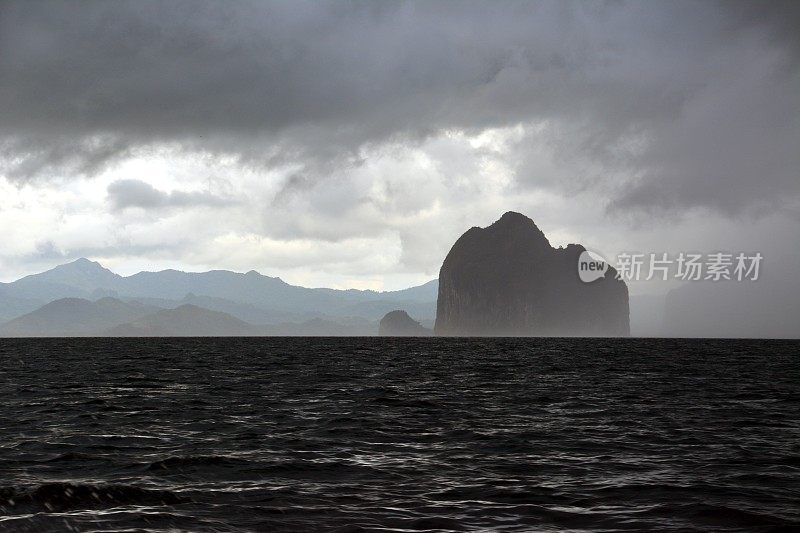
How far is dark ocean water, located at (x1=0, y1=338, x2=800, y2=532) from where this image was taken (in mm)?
11984

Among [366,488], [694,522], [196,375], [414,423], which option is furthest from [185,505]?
[196,375]

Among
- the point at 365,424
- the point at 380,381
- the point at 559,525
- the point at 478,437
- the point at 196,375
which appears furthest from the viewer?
the point at 196,375

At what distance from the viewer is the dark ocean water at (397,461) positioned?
12.0 meters

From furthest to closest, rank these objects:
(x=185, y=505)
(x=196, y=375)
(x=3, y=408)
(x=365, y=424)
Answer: (x=196, y=375)
(x=3, y=408)
(x=365, y=424)
(x=185, y=505)

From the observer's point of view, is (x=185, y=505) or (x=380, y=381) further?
(x=380, y=381)

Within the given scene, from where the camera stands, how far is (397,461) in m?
17.0

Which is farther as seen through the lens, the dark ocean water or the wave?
the wave

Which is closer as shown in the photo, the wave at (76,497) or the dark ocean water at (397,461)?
the dark ocean water at (397,461)

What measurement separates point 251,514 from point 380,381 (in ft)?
107

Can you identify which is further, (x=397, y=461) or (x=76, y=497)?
(x=397, y=461)

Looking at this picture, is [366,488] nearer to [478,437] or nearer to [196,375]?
[478,437]

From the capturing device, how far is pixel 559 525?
11.4 metres

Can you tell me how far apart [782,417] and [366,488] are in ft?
65.8

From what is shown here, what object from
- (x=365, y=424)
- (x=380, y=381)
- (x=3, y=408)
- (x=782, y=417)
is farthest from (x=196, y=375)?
(x=782, y=417)
